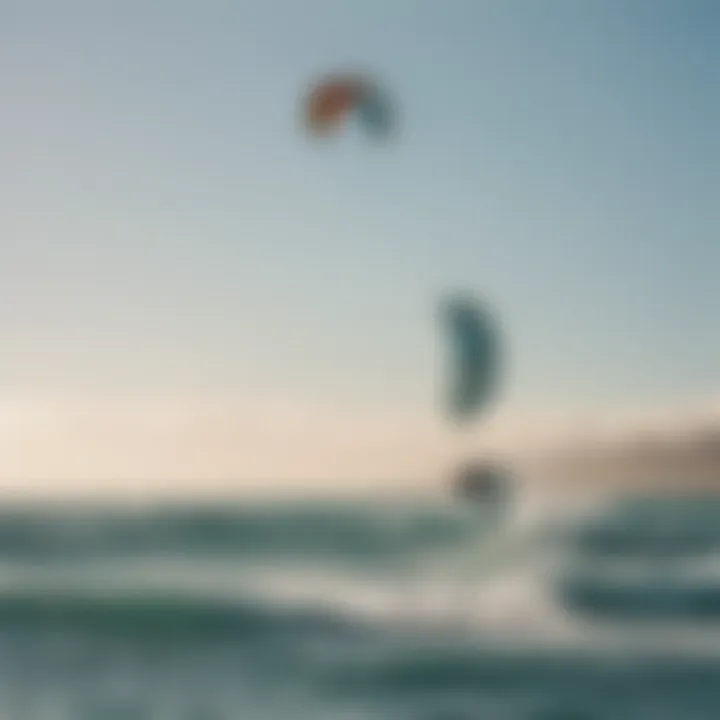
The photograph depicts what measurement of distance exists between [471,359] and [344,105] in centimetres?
42

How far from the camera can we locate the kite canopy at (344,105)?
1609mm

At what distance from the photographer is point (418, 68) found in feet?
5.49

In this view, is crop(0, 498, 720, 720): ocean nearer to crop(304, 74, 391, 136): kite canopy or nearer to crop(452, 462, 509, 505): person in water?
crop(452, 462, 509, 505): person in water

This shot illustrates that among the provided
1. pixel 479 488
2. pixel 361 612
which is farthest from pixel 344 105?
pixel 361 612

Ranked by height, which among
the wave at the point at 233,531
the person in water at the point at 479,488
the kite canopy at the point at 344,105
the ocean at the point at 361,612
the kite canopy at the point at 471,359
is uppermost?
the kite canopy at the point at 344,105

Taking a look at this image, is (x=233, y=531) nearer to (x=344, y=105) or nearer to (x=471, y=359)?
(x=471, y=359)

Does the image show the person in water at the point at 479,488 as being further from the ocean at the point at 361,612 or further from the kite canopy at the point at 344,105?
the kite canopy at the point at 344,105

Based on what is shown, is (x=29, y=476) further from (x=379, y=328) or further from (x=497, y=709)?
(x=497, y=709)

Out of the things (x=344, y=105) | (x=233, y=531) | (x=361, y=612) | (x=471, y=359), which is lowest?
(x=361, y=612)

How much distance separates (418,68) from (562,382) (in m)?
0.54

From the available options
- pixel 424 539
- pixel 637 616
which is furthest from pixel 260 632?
pixel 637 616

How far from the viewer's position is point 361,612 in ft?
5.25

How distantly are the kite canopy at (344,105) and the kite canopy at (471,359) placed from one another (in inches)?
12.3

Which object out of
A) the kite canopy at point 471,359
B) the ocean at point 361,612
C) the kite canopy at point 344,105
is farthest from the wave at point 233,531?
the kite canopy at point 344,105
